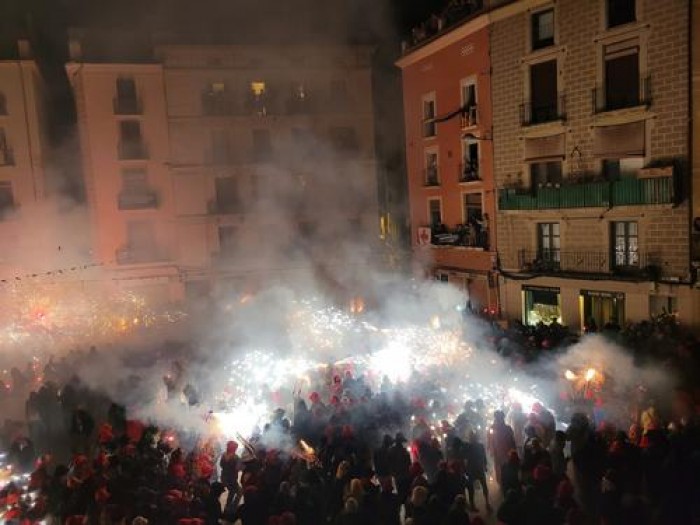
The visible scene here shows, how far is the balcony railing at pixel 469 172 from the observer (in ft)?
62.5

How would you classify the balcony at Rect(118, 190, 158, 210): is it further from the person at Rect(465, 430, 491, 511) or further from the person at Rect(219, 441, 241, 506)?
the person at Rect(465, 430, 491, 511)

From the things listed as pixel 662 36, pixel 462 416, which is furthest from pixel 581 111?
pixel 462 416

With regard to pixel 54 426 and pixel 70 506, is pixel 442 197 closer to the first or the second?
pixel 54 426

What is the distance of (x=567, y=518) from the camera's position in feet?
20.4

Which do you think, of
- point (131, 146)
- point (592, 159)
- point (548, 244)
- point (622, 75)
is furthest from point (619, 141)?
point (131, 146)

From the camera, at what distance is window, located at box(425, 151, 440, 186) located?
21.1 metres

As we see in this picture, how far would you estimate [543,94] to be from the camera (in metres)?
16.8

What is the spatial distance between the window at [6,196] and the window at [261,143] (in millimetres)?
A: 8960

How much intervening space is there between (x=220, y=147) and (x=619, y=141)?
47.2 ft

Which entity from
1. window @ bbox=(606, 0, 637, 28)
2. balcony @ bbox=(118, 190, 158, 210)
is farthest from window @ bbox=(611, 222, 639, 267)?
balcony @ bbox=(118, 190, 158, 210)

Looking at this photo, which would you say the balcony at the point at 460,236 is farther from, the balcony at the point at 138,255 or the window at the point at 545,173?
the balcony at the point at 138,255

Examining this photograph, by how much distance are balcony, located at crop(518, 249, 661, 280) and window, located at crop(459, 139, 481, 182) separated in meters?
2.92

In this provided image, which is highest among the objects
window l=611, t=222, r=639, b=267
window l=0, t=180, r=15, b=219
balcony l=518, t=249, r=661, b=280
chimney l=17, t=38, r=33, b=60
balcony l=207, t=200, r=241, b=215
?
chimney l=17, t=38, r=33, b=60

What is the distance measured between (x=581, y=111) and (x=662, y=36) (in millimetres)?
2481
